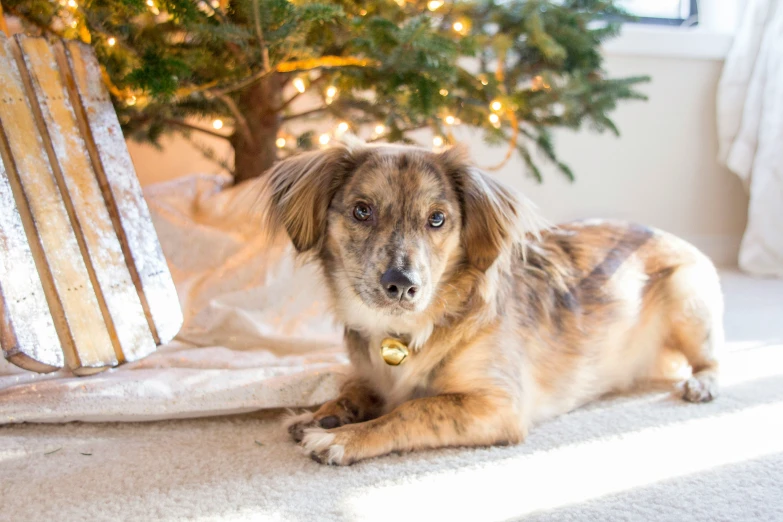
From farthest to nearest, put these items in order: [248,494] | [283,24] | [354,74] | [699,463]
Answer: [354,74], [283,24], [699,463], [248,494]

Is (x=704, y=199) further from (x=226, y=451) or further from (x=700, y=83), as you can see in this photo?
(x=226, y=451)

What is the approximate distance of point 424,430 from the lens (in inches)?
57.0

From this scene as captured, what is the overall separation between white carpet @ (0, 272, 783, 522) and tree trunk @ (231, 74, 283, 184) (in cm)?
120

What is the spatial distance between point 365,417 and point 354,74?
1211 millimetres

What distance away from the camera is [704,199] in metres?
4.31

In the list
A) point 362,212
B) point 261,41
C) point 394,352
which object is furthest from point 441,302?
point 261,41

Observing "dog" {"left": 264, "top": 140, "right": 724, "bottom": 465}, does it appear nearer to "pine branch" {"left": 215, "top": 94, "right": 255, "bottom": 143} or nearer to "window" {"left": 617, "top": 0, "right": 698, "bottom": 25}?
"pine branch" {"left": 215, "top": 94, "right": 255, "bottom": 143}

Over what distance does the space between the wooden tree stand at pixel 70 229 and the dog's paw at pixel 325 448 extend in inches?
24.6

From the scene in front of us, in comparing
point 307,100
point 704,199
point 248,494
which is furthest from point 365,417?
point 704,199

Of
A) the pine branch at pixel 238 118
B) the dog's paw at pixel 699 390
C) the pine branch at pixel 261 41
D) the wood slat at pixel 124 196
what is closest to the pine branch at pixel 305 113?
the pine branch at pixel 238 118

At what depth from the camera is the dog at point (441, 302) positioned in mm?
1460

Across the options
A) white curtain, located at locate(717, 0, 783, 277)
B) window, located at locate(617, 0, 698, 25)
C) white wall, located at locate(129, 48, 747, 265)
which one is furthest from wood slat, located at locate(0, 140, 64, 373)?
window, located at locate(617, 0, 698, 25)

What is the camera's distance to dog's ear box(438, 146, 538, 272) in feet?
5.26

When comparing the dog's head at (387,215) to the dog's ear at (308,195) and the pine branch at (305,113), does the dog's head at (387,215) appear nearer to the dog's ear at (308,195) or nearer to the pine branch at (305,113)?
the dog's ear at (308,195)
